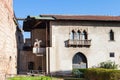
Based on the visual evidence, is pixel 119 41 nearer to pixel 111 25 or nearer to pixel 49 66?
pixel 111 25

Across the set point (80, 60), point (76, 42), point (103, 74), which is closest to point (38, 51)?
point (76, 42)

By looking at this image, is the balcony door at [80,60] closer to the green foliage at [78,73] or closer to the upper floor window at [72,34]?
the upper floor window at [72,34]

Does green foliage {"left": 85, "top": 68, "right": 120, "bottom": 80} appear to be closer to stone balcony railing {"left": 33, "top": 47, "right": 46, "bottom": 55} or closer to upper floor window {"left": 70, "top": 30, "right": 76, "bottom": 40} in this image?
stone balcony railing {"left": 33, "top": 47, "right": 46, "bottom": 55}

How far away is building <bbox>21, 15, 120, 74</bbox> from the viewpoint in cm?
3525

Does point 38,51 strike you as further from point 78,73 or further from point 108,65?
point 108,65

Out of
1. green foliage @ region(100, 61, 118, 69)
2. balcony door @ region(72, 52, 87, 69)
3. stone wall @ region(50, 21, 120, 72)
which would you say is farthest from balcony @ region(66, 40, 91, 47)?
green foliage @ region(100, 61, 118, 69)

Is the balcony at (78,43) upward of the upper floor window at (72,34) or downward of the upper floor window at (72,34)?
downward

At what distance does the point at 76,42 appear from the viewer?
117 feet

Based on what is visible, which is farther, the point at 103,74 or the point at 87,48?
the point at 87,48

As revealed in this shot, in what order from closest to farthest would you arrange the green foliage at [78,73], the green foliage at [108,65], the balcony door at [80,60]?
the green foliage at [78,73] → the green foliage at [108,65] → the balcony door at [80,60]

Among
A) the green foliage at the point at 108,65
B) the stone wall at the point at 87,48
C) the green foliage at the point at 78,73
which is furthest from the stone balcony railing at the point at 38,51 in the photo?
the green foliage at the point at 108,65

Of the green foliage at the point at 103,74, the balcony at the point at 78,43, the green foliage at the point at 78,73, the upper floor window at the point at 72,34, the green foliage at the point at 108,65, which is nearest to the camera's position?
the green foliage at the point at 103,74

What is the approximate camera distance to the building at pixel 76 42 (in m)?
35.2

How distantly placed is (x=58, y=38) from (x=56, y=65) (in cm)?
303
